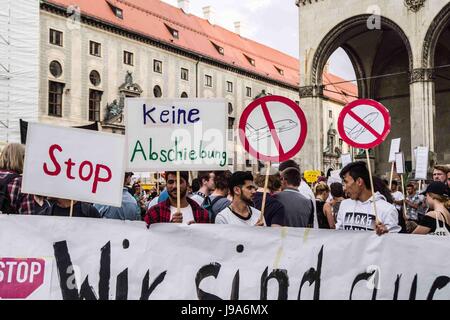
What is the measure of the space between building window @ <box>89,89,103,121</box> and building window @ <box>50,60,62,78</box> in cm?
277

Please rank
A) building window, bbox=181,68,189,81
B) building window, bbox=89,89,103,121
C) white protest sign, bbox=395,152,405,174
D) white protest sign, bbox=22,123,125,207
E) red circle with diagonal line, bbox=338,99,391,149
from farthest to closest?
building window, bbox=181,68,189,81, building window, bbox=89,89,103,121, white protest sign, bbox=395,152,405,174, red circle with diagonal line, bbox=338,99,391,149, white protest sign, bbox=22,123,125,207

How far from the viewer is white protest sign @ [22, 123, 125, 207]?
3.98 metres

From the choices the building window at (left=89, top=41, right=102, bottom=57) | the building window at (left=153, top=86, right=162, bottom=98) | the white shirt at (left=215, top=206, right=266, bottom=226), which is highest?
A: the building window at (left=89, top=41, right=102, bottom=57)

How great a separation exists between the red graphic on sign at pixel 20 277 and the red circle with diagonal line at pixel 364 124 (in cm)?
299

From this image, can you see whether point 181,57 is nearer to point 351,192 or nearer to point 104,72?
point 104,72

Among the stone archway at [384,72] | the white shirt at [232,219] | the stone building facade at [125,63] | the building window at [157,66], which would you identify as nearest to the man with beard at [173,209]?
the white shirt at [232,219]

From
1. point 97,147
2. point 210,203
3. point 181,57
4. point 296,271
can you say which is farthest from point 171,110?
point 181,57

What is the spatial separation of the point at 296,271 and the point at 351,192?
137cm

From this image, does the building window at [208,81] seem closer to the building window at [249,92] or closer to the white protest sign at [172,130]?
the building window at [249,92]

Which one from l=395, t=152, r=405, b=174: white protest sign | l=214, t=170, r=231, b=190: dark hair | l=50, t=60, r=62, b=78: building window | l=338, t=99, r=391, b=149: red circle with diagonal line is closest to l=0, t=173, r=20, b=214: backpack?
l=214, t=170, r=231, b=190: dark hair

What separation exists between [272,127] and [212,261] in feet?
4.62

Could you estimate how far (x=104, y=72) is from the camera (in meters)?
36.8

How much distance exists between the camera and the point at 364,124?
5.36 metres

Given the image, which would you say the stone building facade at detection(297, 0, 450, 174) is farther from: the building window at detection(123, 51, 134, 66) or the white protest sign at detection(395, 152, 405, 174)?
the building window at detection(123, 51, 134, 66)
